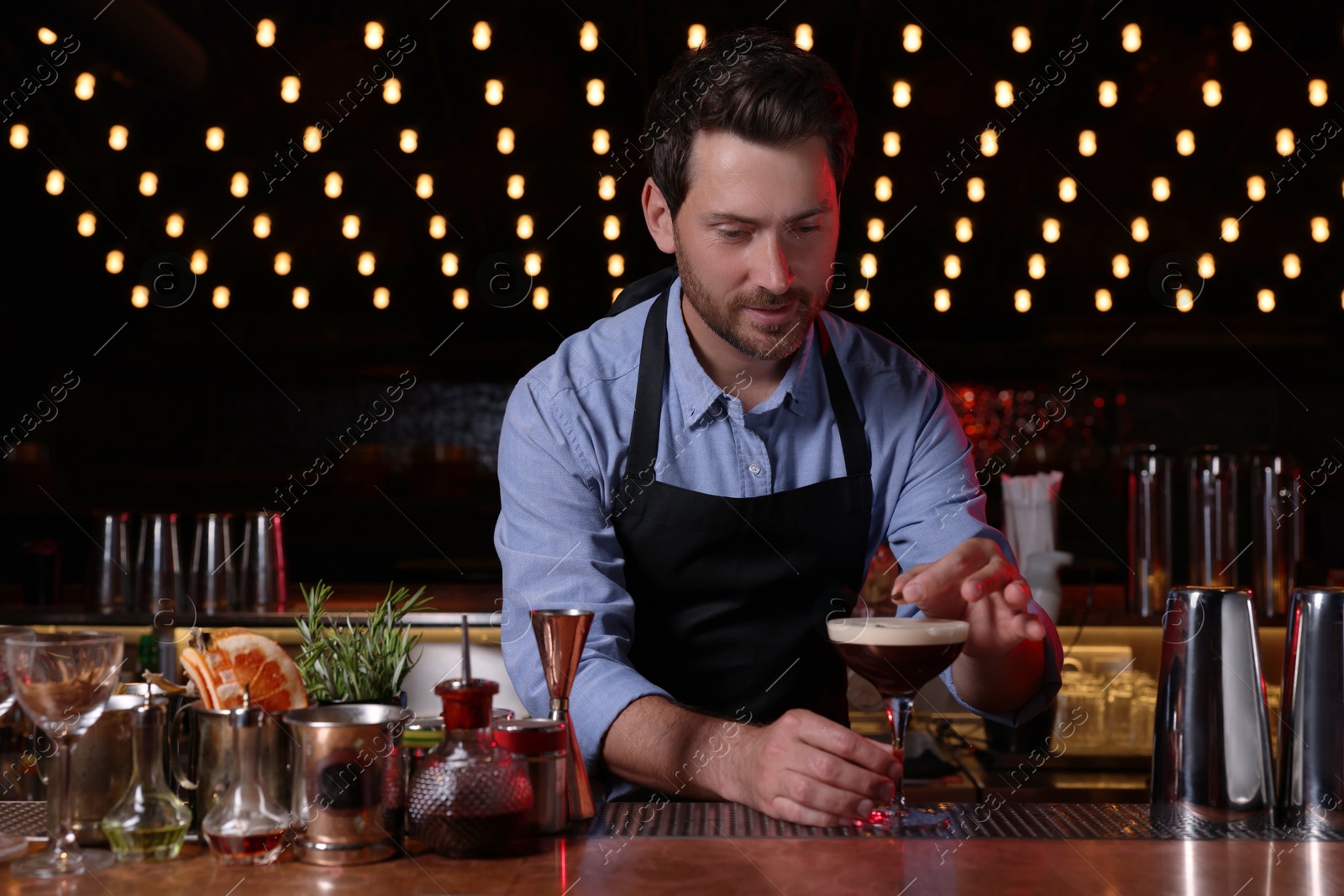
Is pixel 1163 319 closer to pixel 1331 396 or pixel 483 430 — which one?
pixel 1331 396

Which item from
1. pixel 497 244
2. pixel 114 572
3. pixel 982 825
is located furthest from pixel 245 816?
pixel 497 244

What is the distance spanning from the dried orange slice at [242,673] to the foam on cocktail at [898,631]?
620 millimetres

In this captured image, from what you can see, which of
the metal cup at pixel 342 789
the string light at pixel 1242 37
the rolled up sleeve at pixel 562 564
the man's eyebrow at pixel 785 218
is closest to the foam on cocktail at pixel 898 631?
the rolled up sleeve at pixel 562 564

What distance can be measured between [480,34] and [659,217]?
2.03m

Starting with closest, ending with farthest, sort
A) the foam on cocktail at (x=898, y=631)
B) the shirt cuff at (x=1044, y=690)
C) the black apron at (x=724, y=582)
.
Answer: the foam on cocktail at (x=898, y=631) < the shirt cuff at (x=1044, y=690) < the black apron at (x=724, y=582)

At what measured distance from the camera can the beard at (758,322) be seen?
71.3 inches

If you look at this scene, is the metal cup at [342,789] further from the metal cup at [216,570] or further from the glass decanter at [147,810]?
the metal cup at [216,570]

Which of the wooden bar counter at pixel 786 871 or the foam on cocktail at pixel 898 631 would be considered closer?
the wooden bar counter at pixel 786 871

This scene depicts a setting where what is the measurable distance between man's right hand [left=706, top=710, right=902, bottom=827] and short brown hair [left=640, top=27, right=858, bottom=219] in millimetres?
892

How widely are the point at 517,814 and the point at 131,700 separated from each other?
1.40 ft

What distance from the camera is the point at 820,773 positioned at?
52.7 inches

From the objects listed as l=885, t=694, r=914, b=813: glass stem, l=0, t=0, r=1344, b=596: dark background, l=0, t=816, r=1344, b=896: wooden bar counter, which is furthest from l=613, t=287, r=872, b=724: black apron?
l=0, t=0, r=1344, b=596: dark background

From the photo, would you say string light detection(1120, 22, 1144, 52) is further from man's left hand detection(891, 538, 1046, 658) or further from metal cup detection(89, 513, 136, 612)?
metal cup detection(89, 513, 136, 612)

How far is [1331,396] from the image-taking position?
494cm
